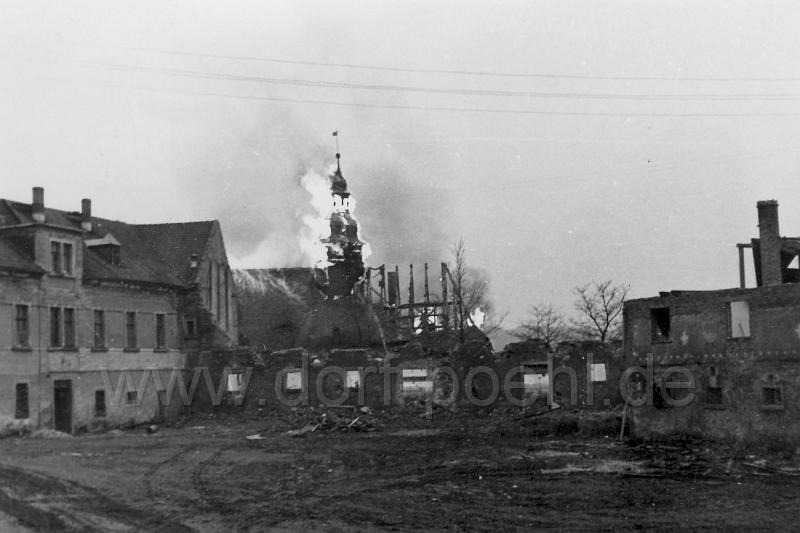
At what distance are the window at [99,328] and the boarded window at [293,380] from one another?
30.5 feet

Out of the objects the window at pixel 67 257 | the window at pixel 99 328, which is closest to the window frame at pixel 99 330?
the window at pixel 99 328

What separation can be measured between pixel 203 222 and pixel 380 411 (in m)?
15.7

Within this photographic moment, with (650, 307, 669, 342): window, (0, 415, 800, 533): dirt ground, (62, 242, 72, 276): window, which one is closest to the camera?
(0, 415, 800, 533): dirt ground

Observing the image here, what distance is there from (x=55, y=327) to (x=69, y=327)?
868mm

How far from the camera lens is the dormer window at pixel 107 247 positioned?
41125mm

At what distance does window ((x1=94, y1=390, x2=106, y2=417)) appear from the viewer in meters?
38.8

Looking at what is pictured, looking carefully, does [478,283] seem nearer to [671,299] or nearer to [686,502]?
[671,299]

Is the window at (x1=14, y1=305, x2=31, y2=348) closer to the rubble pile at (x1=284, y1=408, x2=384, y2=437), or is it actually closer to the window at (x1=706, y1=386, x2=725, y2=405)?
the rubble pile at (x1=284, y1=408, x2=384, y2=437)

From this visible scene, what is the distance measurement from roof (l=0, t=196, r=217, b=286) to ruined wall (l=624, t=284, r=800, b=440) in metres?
24.2

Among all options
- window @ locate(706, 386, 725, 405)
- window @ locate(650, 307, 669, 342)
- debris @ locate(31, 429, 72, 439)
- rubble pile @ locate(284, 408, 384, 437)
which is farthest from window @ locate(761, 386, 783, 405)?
debris @ locate(31, 429, 72, 439)

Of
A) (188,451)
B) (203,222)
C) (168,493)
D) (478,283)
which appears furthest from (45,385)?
(478,283)

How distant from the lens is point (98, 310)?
39.7 metres

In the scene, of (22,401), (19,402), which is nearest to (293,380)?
(22,401)

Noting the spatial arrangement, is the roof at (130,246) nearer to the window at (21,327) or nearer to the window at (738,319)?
the window at (21,327)
